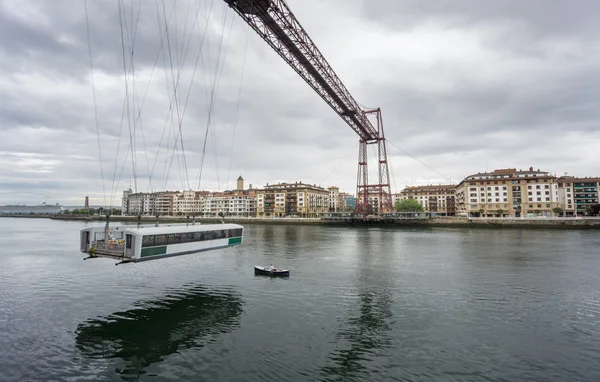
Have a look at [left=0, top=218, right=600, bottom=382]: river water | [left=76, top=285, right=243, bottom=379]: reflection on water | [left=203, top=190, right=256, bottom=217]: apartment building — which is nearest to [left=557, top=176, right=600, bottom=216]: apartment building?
[left=0, top=218, right=600, bottom=382]: river water

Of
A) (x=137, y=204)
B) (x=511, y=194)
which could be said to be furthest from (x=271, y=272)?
(x=137, y=204)

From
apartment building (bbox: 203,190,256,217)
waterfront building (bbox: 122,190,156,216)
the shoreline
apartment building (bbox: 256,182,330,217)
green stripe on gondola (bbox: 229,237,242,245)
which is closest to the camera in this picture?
green stripe on gondola (bbox: 229,237,242,245)

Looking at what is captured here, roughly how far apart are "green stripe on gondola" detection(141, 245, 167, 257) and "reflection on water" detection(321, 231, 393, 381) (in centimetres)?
926

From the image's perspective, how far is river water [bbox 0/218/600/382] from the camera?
29.4ft

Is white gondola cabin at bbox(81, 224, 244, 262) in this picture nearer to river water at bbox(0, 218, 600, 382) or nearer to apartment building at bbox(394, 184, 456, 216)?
river water at bbox(0, 218, 600, 382)

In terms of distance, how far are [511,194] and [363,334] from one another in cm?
9441

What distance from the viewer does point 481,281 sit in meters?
19.6

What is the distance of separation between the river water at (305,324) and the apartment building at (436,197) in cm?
11730

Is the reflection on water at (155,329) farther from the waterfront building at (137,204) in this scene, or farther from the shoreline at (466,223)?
the waterfront building at (137,204)

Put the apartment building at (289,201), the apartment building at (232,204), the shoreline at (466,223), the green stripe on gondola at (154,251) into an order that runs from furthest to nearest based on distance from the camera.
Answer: the apartment building at (232,204)
the apartment building at (289,201)
the shoreline at (466,223)
the green stripe on gondola at (154,251)

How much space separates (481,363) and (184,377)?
8418 mm

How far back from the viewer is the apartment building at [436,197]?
Result: 132250 millimetres

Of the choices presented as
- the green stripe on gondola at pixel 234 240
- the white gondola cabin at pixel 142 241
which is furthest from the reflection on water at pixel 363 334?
the white gondola cabin at pixel 142 241

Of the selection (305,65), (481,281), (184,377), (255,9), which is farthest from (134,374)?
(305,65)
